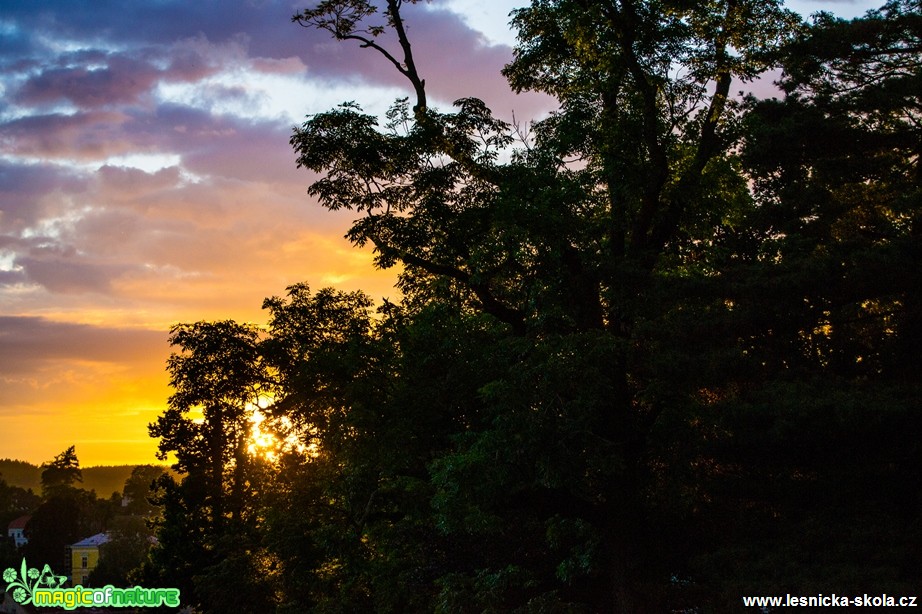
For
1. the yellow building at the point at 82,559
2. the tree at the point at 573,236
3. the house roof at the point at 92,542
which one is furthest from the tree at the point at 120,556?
the tree at the point at 573,236

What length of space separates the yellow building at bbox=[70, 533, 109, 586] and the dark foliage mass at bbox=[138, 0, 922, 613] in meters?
59.4

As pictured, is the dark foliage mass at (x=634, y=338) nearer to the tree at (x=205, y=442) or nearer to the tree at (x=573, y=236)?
the tree at (x=573, y=236)

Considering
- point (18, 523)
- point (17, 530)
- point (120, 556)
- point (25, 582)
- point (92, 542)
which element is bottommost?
point (120, 556)

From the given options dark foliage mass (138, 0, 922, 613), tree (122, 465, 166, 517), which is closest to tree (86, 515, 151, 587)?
tree (122, 465, 166, 517)

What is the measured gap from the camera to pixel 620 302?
15.2 metres

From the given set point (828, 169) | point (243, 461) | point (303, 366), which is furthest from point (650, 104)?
point (243, 461)

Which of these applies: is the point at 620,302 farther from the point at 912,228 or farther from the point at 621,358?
the point at 912,228

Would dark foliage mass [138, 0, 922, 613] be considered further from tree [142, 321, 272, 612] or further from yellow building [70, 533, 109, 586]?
yellow building [70, 533, 109, 586]

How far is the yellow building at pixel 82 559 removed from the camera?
70625 mm

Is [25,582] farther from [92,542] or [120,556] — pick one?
[92,542]

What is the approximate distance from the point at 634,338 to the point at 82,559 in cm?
7303

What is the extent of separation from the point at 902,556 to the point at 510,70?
15163 millimetres

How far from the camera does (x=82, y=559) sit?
7200cm

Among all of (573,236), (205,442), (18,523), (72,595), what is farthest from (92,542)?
(573,236)
